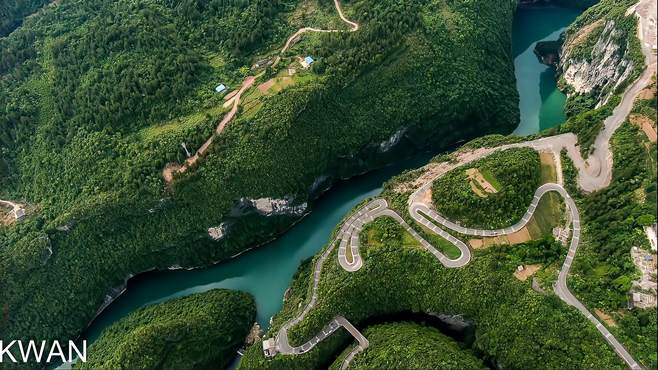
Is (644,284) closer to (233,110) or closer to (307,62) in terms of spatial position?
(307,62)

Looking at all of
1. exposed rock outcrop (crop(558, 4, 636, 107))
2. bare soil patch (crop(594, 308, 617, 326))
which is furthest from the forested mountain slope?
bare soil patch (crop(594, 308, 617, 326))

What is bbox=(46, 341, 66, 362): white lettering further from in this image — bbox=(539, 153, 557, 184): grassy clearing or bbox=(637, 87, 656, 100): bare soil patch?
bbox=(637, 87, 656, 100): bare soil patch

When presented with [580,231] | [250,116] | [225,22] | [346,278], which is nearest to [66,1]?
[225,22]

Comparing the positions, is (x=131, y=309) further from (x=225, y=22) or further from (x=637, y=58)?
(x=637, y=58)

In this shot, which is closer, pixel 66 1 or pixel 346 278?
pixel 346 278

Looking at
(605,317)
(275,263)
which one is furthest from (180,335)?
(605,317)
